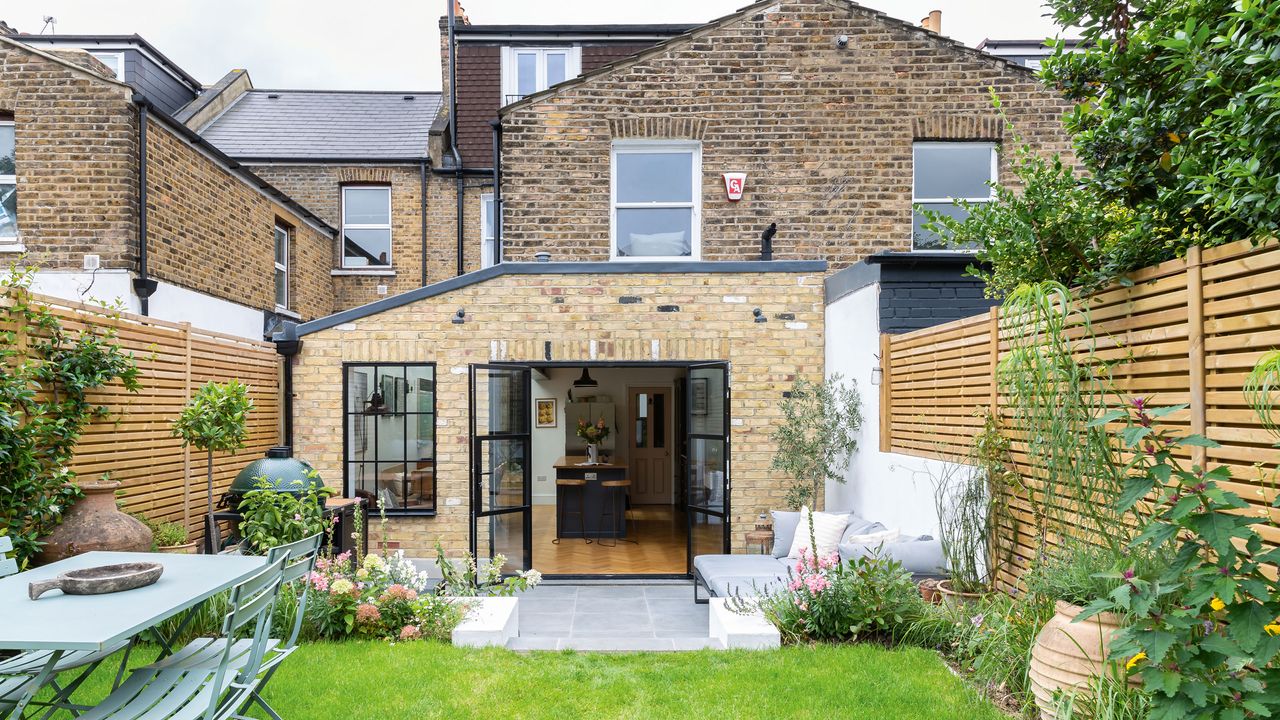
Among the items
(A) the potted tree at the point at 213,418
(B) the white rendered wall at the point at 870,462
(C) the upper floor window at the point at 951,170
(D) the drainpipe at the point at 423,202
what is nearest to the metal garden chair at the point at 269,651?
(A) the potted tree at the point at 213,418

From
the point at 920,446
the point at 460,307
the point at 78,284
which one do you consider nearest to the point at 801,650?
the point at 920,446

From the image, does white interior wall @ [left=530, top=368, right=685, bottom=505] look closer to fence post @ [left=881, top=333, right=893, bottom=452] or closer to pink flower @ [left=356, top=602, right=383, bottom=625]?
fence post @ [left=881, top=333, right=893, bottom=452]

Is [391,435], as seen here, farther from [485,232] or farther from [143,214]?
[485,232]

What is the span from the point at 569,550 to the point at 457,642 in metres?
4.45

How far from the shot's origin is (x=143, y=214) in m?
7.58

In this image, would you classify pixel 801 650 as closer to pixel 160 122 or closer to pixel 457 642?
pixel 457 642

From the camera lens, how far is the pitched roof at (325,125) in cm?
1286

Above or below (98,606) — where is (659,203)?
above

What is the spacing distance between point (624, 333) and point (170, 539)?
175 inches

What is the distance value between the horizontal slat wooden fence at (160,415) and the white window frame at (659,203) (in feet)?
13.9

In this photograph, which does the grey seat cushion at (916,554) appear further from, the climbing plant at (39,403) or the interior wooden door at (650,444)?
the interior wooden door at (650,444)

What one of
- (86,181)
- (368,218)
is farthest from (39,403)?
(368,218)

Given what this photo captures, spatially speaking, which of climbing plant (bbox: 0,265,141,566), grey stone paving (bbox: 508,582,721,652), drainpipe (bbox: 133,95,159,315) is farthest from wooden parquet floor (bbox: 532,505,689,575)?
drainpipe (bbox: 133,95,159,315)

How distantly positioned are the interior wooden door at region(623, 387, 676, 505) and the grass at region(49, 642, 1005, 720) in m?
9.26
